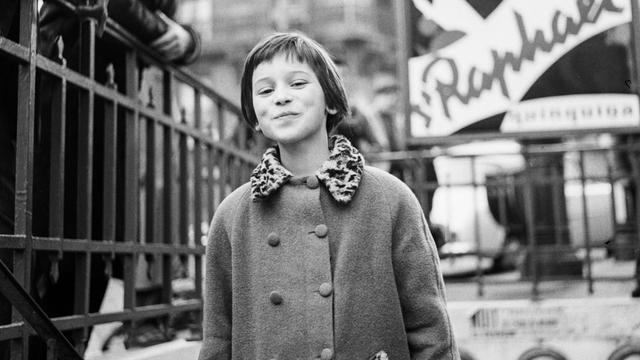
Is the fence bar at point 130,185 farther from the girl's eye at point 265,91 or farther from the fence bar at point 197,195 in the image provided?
the girl's eye at point 265,91

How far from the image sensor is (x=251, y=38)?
4056 cm

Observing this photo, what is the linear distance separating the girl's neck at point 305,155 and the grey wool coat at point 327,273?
47 millimetres

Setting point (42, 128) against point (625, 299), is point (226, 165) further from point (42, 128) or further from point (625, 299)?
point (625, 299)

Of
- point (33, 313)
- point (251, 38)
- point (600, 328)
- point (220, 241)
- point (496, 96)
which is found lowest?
point (600, 328)

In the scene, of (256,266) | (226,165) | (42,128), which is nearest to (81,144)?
(42,128)

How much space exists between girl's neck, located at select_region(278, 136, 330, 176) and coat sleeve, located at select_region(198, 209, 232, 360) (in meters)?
0.25

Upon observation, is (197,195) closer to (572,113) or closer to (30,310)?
(572,113)

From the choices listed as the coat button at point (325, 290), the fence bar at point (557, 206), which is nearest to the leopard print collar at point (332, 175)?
the coat button at point (325, 290)

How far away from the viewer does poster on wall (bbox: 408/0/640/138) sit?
413cm

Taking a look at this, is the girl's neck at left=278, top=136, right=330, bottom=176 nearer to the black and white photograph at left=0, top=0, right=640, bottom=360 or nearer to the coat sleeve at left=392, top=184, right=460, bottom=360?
Answer: the black and white photograph at left=0, top=0, right=640, bottom=360

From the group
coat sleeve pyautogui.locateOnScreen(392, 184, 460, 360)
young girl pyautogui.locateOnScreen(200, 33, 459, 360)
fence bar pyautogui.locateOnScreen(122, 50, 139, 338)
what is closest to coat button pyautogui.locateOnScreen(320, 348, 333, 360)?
young girl pyautogui.locateOnScreen(200, 33, 459, 360)

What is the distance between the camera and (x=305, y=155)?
2.08 metres

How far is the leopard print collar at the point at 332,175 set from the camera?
1.99 m

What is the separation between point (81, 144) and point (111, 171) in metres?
0.23
